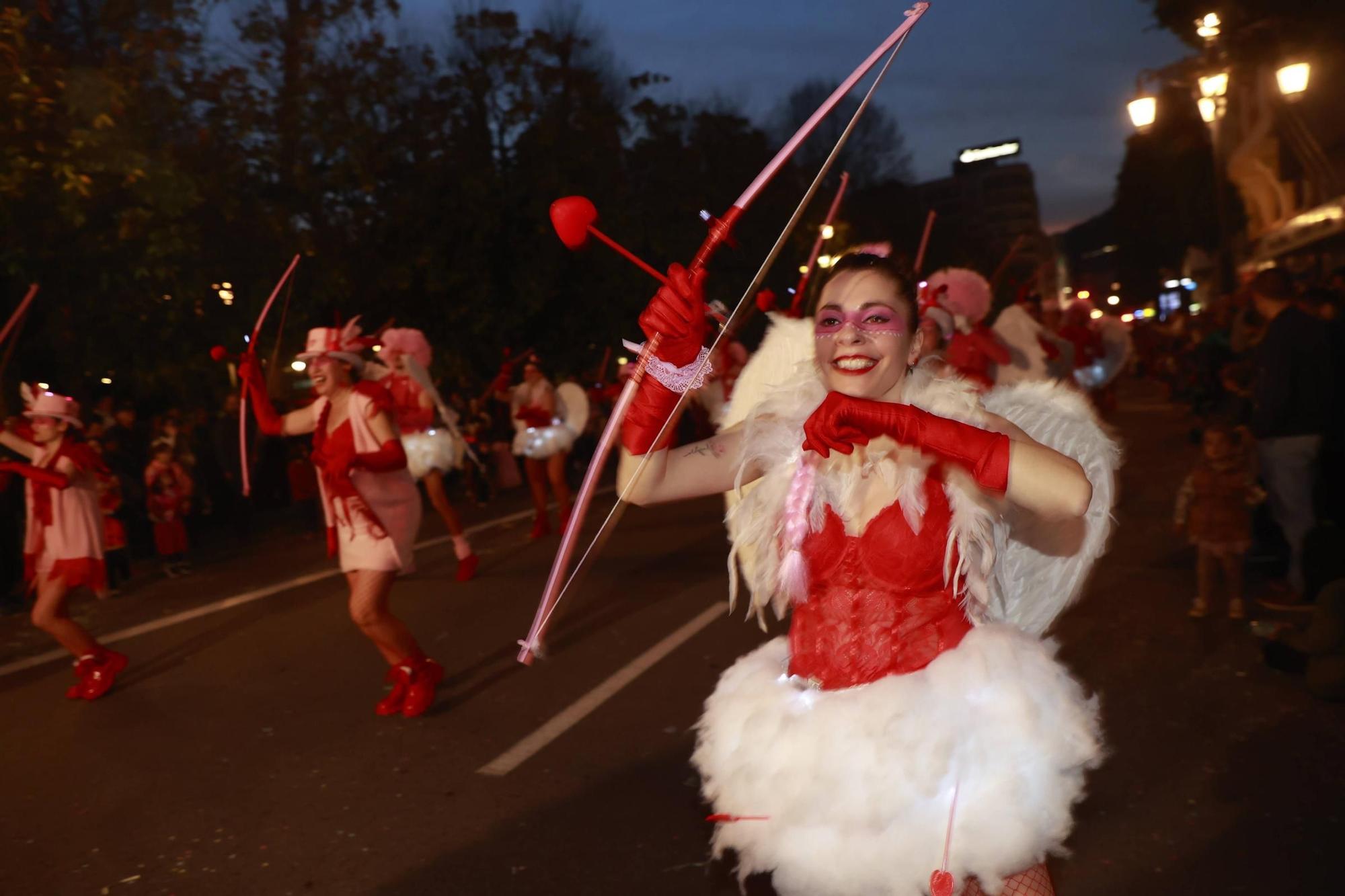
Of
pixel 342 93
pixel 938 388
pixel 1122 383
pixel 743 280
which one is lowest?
pixel 1122 383

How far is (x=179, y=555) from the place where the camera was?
37.1 ft

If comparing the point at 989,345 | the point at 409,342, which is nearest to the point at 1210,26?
the point at 989,345

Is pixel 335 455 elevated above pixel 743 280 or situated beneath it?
situated beneath

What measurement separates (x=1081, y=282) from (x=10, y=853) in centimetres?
11314

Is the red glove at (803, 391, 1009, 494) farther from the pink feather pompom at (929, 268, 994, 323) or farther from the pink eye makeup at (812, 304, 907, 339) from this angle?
the pink feather pompom at (929, 268, 994, 323)

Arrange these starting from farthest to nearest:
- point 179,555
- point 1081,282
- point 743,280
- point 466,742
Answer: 1. point 1081,282
2. point 743,280
3. point 179,555
4. point 466,742

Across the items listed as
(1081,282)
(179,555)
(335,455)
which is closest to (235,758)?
(335,455)

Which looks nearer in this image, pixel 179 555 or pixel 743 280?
pixel 179 555

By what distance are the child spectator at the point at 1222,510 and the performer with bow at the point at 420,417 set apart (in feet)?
17.5

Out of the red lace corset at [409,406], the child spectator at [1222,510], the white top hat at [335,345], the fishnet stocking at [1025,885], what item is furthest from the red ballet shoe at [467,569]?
the fishnet stocking at [1025,885]

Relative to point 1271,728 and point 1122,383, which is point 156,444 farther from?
point 1122,383

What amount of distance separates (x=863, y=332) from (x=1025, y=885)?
1268 millimetres

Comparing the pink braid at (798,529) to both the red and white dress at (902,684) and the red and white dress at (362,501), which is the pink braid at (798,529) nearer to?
the red and white dress at (902,684)

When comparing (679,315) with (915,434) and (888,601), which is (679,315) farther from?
(888,601)
